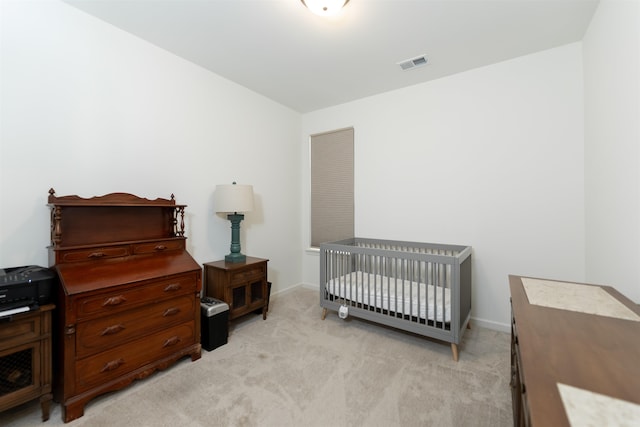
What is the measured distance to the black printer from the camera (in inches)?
54.0

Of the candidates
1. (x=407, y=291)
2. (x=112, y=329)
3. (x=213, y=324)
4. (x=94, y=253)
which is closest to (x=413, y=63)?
(x=407, y=291)

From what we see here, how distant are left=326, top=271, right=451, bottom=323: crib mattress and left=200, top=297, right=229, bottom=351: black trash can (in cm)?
106

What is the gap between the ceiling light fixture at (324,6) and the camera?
175cm

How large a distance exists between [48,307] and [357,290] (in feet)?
7.24

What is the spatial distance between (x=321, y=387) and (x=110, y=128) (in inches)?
98.5

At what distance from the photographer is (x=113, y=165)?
2.15 meters

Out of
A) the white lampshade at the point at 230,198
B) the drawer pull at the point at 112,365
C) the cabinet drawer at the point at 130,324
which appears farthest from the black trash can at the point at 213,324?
the white lampshade at the point at 230,198

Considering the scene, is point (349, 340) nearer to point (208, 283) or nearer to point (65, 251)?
point (208, 283)

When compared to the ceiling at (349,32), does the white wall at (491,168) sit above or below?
below

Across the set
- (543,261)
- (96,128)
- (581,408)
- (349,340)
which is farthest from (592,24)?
(96,128)

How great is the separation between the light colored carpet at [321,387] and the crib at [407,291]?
20 cm

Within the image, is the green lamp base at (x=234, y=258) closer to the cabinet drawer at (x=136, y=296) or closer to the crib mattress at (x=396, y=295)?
the cabinet drawer at (x=136, y=296)

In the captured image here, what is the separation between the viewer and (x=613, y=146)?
167 centimetres

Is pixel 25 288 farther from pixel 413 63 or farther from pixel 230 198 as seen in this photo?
pixel 413 63
